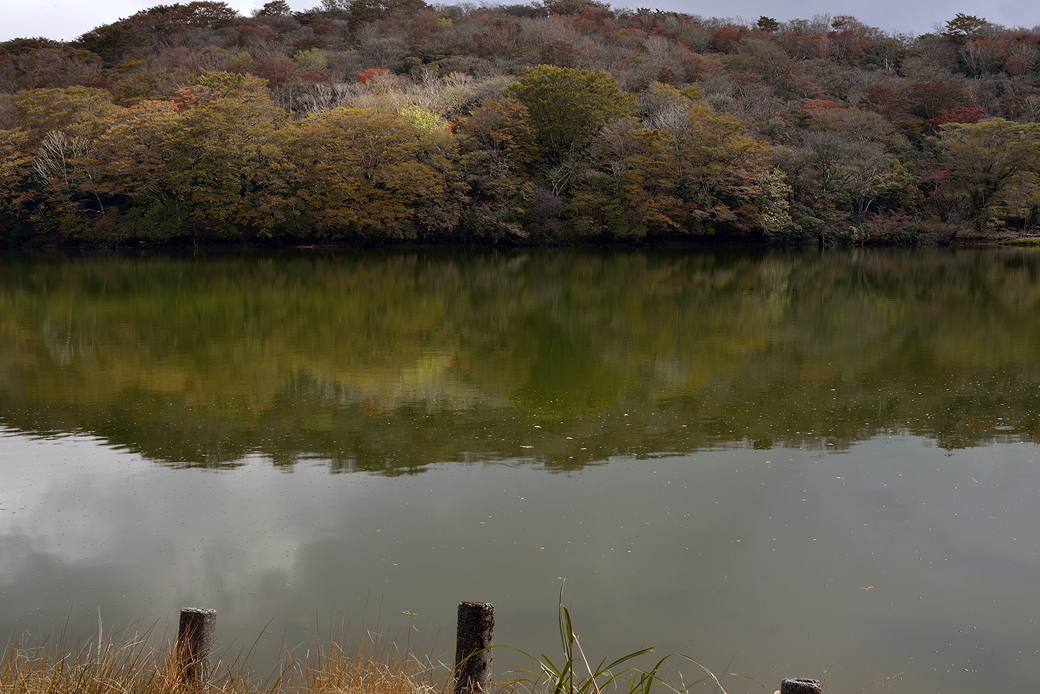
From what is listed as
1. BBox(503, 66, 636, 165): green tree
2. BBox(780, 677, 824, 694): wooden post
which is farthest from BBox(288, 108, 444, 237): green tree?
BBox(780, 677, 824, 694): wooden post

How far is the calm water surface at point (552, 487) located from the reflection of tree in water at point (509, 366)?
2.9 inches

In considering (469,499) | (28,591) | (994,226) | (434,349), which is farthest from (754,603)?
(994,226)

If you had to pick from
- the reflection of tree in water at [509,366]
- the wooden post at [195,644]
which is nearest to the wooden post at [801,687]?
the wooden post at [195,644]

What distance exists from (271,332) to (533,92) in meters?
29.5

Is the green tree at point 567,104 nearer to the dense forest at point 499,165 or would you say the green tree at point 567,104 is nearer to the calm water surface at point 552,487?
the dense forest at point 499,165

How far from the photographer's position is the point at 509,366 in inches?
464

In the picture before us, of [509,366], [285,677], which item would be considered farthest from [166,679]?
[509,366]

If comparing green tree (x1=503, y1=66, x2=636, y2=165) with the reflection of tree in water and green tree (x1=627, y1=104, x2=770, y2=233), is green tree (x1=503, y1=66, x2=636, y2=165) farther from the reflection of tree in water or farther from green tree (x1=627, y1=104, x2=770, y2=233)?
the reflection of tree in water

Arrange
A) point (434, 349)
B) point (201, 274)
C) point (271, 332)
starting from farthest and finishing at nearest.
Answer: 1. point (201, 274)
2. point (271, 332)
3. point (434, 349)

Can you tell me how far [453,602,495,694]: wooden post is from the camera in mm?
2801

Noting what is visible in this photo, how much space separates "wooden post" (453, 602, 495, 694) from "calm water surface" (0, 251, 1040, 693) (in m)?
1.33

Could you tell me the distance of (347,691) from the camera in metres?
3.05

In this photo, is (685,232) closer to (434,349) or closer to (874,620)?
(434,349)

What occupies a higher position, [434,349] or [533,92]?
[533,92]
